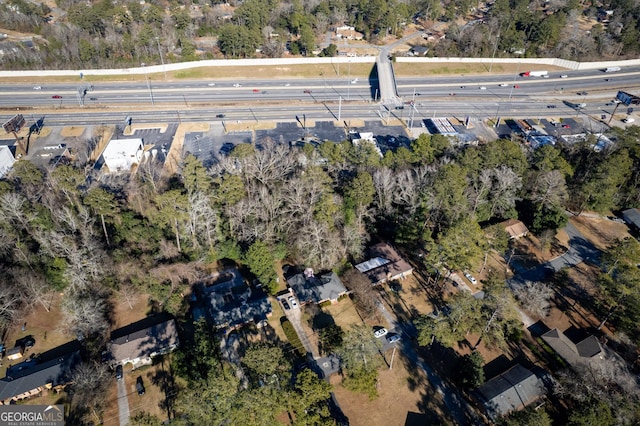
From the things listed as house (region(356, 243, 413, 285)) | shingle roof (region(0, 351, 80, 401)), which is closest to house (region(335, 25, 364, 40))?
house (region(356, 243, 413, 285))

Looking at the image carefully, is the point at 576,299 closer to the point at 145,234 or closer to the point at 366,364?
the point at 366,364

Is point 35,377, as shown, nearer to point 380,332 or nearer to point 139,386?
point 139,386

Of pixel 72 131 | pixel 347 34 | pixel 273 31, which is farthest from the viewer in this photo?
pixel 347 34

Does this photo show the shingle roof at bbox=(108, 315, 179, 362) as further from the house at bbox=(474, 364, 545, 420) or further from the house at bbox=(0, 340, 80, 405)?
the house at bbox=(474, 364, 545, 420)

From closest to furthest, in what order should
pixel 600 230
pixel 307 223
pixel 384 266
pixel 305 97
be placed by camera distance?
pixel 384 266, pixel 307 223, pixel 600 230, pixel 305 97

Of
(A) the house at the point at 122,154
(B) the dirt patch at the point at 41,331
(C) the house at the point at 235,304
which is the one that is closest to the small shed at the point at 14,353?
(B) the dirt patch at the point at 41,331

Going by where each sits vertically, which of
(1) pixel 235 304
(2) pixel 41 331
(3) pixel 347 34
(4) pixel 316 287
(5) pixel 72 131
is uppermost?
(3) pixel 347 34

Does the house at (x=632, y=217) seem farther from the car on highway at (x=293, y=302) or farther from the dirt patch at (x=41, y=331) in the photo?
the dirt patch at (x=41, y=331)

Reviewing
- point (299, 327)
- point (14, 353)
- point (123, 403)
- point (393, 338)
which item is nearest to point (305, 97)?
point (299, 327)
